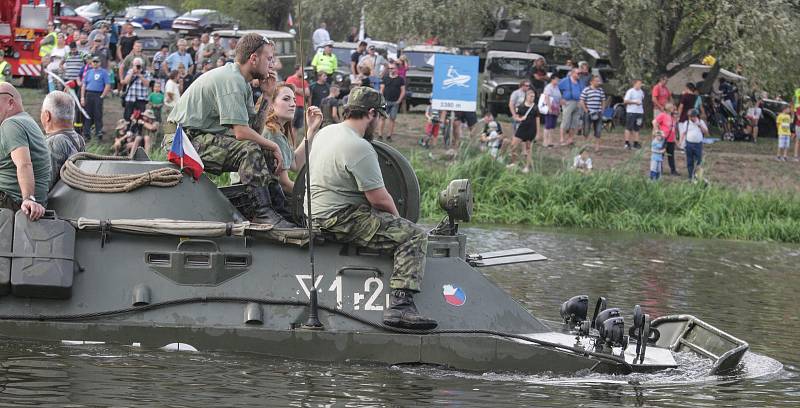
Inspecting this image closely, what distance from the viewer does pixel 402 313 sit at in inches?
389

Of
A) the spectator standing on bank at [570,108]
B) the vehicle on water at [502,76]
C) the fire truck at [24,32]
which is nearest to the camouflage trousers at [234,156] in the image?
the spectator standing on bank at [570,108]

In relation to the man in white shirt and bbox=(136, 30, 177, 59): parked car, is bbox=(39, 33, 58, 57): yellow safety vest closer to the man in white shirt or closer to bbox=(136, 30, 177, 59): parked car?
the man in white shirt

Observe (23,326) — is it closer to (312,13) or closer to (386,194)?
(386,194)

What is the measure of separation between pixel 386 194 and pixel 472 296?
0.97 m

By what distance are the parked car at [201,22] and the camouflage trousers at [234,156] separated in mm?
38307

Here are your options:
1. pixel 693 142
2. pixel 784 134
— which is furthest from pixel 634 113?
pixel 784 134

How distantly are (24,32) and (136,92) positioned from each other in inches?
206

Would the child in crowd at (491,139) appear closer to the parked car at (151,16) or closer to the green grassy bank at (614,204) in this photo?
the green grassy bank at (614,204)

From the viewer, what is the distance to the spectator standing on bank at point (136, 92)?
2525 centimetres

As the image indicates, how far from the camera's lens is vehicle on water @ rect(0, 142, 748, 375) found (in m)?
9.92

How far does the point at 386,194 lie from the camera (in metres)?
9.99

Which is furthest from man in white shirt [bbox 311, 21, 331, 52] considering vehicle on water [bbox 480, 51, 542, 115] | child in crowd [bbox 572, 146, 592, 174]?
child in crowd [bbox 572, 146, 592, 174]

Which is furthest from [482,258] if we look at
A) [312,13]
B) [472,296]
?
[312,13]

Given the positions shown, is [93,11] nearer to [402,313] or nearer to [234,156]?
[234,156]
